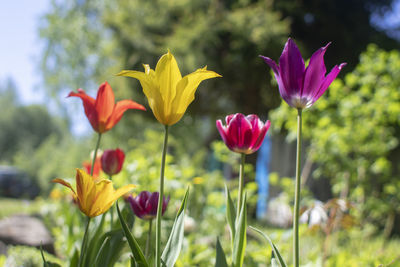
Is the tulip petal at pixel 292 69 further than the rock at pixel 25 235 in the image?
No

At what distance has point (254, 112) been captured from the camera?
324 inches

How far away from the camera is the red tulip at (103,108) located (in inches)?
44.8

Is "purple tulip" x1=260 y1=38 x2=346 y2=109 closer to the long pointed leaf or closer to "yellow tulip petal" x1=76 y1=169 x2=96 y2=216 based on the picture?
the long pointed leaf

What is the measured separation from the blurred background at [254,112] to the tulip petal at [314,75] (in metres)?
0.97

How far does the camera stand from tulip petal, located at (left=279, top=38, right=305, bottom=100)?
852 mm

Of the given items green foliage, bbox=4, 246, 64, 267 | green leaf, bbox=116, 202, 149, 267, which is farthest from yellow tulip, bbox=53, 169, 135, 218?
green foliage, bbox=4, 246, 64, 267

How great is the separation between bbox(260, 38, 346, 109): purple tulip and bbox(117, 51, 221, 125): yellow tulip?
7.2 inches

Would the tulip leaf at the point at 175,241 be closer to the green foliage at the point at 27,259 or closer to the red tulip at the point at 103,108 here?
the red tulip at the point at 103,108

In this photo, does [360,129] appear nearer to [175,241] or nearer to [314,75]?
[314,75]

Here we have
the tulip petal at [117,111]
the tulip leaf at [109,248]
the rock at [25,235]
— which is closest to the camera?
the tulip leaf at [109,248]

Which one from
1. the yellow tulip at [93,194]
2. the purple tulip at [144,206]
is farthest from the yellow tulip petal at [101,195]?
the purple tulip at [144,206]

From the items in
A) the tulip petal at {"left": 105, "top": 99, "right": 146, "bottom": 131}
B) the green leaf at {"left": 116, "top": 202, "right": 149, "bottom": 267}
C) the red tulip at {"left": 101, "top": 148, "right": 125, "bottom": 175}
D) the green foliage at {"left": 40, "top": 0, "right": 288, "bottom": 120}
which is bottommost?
the green leaf at {"left": 116, "top": 202, "right": 149, "bottom": 267}

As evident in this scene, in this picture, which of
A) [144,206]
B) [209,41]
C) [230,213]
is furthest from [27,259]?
[209,41]

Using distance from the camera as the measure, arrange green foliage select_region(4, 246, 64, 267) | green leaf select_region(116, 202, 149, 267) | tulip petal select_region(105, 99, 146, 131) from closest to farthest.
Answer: green leaf select_region(116, 202, 149, 267) → tulip petal select_region(105, 99, 146, 131) → green foliage select_region(4, 246, 64, 267)
